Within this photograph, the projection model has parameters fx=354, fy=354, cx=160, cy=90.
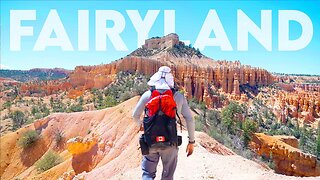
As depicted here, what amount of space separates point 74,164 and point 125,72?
45.2 m

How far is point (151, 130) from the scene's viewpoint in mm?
3861

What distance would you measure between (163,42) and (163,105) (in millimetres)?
86012

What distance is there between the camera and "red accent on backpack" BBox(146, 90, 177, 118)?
12.6 ft

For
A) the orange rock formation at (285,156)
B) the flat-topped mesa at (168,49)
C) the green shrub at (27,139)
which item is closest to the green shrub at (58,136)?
the green shrub at (27,139)

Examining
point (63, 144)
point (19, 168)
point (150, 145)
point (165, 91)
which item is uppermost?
point (165, 91)

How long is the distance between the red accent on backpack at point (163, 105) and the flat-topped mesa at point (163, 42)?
3212 inches

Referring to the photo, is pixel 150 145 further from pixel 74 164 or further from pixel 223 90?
pixel 223 90

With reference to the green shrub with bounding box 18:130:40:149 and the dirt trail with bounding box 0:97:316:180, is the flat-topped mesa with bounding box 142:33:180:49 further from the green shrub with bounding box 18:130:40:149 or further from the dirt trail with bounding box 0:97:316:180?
the green shrub with bounding box 18:130:40:149

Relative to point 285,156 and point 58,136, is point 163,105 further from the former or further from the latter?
point 285,156

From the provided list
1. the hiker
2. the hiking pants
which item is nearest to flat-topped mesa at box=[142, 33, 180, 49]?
the hiker

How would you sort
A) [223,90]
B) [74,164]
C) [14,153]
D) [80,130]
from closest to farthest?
[74,164], [80,130], [14,153], [223,90]

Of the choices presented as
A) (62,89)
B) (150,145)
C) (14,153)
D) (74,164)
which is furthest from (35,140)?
(62,89)

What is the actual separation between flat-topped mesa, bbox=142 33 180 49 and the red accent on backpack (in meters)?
81.6

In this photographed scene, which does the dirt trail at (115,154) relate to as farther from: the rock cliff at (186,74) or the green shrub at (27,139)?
the rock cliff at (186,74)
